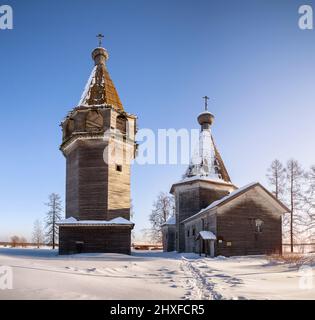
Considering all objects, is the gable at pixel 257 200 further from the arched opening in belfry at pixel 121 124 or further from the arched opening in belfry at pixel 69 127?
the arched opening in belfry at pixel 69 127

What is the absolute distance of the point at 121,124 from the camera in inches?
1062

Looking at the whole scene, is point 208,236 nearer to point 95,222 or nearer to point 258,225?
point 258,225

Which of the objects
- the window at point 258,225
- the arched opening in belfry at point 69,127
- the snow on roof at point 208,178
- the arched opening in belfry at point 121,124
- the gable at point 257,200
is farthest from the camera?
the snow on roof at point 208,178

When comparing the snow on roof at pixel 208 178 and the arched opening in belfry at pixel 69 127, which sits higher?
the arched opening in belfry at pixel 69 127

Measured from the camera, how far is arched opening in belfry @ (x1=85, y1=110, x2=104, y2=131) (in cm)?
2603

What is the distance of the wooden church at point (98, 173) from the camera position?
24062mm

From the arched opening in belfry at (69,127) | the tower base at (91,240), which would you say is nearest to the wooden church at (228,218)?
the tower base at (91,240)

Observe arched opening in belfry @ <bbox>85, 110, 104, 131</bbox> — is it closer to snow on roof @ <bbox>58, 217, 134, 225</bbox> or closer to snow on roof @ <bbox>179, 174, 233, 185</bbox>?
snow on roof @ <bbox>58, 217, 134, 225</bbox>

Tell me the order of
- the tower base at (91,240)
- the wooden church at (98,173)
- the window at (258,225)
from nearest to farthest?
1. the tower base at (91,240)
2. the wooden church at (98,173)
3. the window at (258,225)

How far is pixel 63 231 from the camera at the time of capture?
2412 cm

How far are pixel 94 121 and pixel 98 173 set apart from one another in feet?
14.3

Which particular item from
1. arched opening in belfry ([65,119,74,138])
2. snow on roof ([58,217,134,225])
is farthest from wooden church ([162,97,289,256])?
arched opening in belfry ([65,119,74,138])
